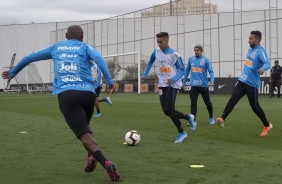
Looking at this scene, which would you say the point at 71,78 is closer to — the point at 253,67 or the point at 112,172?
the point at 112,172

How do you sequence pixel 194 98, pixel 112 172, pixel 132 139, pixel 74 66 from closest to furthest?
pixel 112 172 < pixel 74 66 < pixel 132 139 < pixel 194 98

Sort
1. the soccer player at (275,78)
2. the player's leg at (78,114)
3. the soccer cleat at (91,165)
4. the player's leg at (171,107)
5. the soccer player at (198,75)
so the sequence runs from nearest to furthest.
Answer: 1. the player's leg at (78,114)
2. the soccer cleat at (91,165)
3. the player's leg at (171,107)
4. the soccer player at (198,75)
5. the soccer player at (275,78)

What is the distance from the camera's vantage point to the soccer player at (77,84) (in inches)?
227

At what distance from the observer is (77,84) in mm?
5855

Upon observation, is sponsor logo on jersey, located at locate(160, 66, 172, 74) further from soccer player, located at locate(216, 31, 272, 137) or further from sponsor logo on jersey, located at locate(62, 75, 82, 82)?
sponsor logo on jersey, located at locate(62, 75, 82, 82)

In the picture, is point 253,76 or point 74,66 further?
point 253,76

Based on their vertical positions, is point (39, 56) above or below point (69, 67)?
above

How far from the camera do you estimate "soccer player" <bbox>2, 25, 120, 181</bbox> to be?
5770mm

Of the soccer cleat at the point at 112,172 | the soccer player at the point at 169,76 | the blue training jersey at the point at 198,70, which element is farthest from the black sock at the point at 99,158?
the blue training jersey at the point at 198,70

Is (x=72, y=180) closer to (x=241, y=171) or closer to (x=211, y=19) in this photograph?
(x=241, y=171)

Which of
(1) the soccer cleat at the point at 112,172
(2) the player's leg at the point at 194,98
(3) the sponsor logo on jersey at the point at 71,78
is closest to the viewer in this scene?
(1) the soccer cleat at the point at 112,172

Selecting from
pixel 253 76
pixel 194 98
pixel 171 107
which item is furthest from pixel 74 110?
pixel 194 98

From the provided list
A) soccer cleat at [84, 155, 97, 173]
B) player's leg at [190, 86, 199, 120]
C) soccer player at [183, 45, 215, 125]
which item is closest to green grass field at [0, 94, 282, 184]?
soccer cleat at [84, 155, 97, 173]

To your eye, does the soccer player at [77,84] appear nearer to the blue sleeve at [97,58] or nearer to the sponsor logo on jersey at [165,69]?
the blue sleeve at [97,58]
